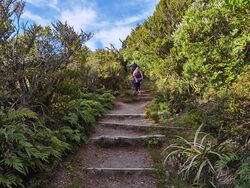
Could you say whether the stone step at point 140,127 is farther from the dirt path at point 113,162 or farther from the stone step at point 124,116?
the stone step at point 124,116

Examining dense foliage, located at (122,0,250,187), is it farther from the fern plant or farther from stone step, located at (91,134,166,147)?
the fern plant

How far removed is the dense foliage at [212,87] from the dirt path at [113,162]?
88cm

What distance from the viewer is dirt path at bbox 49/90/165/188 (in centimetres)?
554

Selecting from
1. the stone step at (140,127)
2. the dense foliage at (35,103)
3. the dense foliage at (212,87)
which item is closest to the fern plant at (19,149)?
the dense foliage at (35,103)

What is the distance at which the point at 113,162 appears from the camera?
6.44 m

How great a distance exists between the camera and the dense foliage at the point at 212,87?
16.3 ft

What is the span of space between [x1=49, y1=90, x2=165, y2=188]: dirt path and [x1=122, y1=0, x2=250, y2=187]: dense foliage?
0.88 meters

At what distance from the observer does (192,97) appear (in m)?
8.99

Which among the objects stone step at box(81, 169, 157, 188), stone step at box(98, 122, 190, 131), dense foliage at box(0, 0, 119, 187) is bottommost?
stone step at box(81, 169, 157, 188)

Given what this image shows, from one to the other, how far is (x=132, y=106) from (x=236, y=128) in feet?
25.0

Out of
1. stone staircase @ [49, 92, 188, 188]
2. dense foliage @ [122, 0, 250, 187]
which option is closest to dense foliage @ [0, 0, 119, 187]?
stone staircase @ [49, 92, 188, 188]

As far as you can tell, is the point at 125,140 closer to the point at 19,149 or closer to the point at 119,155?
the point at 119,155

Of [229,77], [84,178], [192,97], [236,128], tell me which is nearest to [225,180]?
[236,128]

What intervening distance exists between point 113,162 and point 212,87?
320 cm
